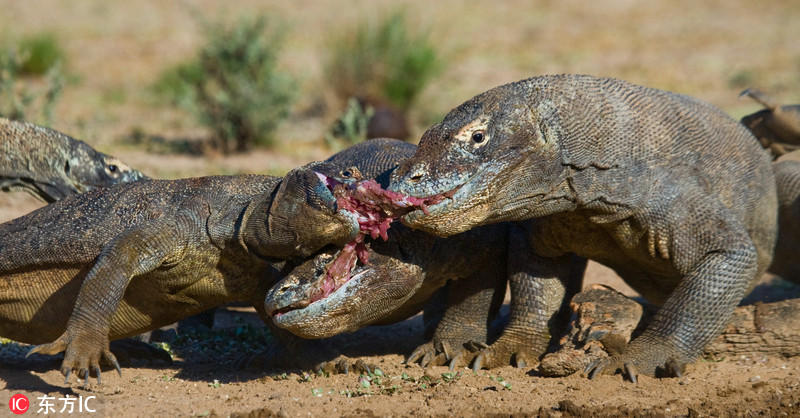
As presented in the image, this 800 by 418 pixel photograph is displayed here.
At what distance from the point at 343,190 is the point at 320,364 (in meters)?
1.27

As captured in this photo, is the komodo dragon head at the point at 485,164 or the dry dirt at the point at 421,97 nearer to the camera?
the komodo dragon head at the point at 485,164

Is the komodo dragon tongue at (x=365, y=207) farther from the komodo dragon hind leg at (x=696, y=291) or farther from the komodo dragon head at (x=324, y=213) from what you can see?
the komodo dragon hind leg at (x=696, y=291)

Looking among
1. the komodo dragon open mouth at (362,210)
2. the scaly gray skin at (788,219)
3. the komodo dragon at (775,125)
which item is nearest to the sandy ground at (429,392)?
the komodo dragon open mouth at (362,210)

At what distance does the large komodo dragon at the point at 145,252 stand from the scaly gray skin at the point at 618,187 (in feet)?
2.29

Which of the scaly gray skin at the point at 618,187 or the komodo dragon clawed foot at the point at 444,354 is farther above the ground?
the scaly gray skin at the point at 618,187

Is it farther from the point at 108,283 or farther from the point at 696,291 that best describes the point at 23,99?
the point at 696,291

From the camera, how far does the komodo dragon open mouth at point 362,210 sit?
445 centimetres

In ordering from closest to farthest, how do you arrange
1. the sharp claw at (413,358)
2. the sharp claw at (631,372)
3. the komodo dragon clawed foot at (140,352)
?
the sharp claw at (631,372)
the sharp claw at (413,358)
the komodo dragon clawed foot at (140,352)

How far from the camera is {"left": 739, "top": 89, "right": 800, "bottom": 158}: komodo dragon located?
6312 mm

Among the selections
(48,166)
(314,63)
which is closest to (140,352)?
(48,166)

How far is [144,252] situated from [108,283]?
24cm

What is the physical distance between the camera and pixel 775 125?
6371mm

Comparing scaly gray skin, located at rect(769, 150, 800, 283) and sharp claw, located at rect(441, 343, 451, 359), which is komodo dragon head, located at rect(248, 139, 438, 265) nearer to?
sharp claw, located at rect(441, 343, 451, 359)

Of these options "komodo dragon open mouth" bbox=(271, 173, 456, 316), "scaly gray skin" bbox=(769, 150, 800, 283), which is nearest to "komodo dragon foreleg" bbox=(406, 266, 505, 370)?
"komodo dragon open mouth" bbox=(271, 173, 456, 316)
